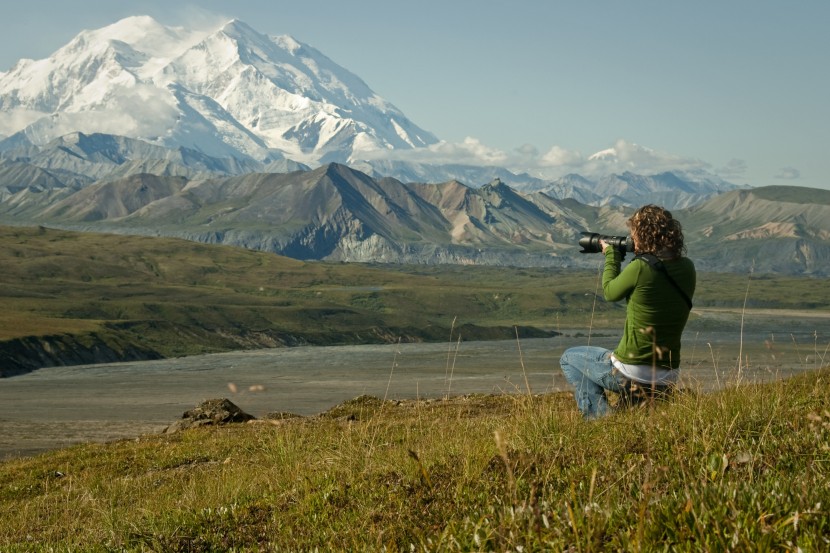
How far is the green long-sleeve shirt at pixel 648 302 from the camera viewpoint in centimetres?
1041

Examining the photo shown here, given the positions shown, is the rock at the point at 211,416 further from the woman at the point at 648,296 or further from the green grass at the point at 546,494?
the woman at the point at 648,296

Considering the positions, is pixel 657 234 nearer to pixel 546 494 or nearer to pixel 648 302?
pixel 648 302

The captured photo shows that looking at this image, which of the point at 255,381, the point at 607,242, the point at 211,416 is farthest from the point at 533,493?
the point at 255,381

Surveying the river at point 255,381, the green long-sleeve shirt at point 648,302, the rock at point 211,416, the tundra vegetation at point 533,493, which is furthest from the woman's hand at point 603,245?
the river at point 255,381

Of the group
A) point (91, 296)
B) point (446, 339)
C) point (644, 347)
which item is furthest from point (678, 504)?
point (91, 296)

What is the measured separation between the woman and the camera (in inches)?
2.7

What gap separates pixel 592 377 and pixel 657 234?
1.88 m

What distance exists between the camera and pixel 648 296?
10.5m

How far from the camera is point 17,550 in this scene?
791 cm

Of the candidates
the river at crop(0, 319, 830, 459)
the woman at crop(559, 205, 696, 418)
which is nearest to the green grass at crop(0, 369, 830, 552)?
the woman at crop(559, 205, 696, 418)

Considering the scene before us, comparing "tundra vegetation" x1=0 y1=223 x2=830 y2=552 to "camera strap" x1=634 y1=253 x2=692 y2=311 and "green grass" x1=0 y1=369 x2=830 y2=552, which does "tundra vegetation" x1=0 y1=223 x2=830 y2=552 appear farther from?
"camera strap" x1=634 y1=253 x2=692 y2=311

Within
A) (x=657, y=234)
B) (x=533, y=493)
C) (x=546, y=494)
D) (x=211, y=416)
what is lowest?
(x=211, y=416)

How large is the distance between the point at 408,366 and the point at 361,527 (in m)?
110

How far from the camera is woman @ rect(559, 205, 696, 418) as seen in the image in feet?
34.3
